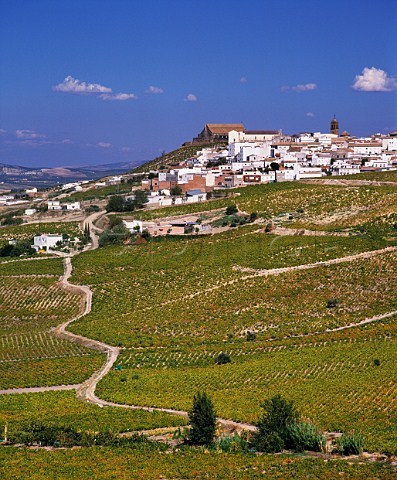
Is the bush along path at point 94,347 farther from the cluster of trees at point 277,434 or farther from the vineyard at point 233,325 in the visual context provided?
the cluster of trees at point 277,434

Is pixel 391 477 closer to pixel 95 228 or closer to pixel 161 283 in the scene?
pixel 161 283

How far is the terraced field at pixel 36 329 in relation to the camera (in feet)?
95.9

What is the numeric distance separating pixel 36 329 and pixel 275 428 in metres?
20.4

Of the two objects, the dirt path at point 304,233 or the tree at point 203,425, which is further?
the dirt path at point 304,233

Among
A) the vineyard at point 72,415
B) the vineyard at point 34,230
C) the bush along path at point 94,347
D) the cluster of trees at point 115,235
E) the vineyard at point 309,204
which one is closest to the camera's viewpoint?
the vineyard at point 72,415

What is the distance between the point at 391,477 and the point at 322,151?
2630 inches

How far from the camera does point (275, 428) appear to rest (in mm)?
18797

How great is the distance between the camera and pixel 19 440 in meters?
19.7

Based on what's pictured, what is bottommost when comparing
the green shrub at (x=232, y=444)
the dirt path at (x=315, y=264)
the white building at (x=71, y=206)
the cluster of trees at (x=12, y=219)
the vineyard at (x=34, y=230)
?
the green shrub at (x=232, y=444)

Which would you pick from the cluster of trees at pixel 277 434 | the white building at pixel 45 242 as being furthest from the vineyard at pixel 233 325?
the white building at pixel 45 242

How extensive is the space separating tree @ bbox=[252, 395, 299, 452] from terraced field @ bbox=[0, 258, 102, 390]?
1092 cm

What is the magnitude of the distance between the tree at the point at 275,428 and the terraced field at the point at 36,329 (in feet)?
35.8

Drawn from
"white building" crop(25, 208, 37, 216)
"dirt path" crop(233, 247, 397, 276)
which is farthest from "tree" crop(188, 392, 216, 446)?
"white building" crop(25, 208, 37, 216)

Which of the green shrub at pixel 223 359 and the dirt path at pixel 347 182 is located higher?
the dirt path at pixel 347 182
